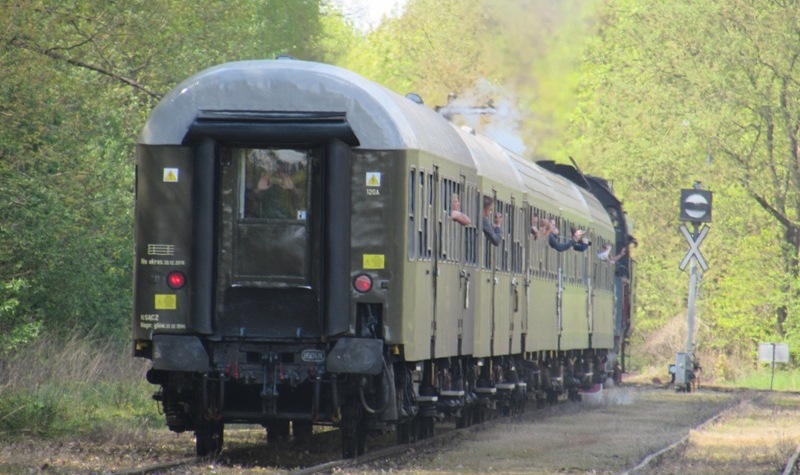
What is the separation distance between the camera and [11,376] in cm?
1938

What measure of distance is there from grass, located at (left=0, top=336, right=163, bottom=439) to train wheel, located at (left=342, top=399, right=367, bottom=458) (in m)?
2.94

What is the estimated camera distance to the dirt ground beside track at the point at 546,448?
14.3 m

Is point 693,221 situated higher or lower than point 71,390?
higher

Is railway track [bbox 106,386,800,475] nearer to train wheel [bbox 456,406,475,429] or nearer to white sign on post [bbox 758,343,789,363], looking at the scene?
train wheel [bbox 456,406,475,429]

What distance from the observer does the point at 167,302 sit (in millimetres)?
14547

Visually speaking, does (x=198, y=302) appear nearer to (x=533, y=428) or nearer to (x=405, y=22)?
(x=533, y=428)

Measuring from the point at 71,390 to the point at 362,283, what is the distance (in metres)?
6.52

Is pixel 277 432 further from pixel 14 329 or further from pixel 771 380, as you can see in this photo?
pixel 771 380

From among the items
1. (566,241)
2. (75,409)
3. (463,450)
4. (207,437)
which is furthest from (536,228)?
(207,437)

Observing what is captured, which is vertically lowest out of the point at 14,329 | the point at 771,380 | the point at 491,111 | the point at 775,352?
the point at 771,380

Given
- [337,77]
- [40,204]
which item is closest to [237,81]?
[337,77]

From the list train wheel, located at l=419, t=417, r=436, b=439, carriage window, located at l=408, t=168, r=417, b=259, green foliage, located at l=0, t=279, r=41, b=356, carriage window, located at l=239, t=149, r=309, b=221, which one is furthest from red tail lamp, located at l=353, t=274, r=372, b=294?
green foliage, located at l=0, t=279, r=41, b=356

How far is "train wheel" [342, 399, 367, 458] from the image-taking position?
15.0 metres

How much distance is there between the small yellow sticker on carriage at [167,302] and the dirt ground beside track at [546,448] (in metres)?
1.38
